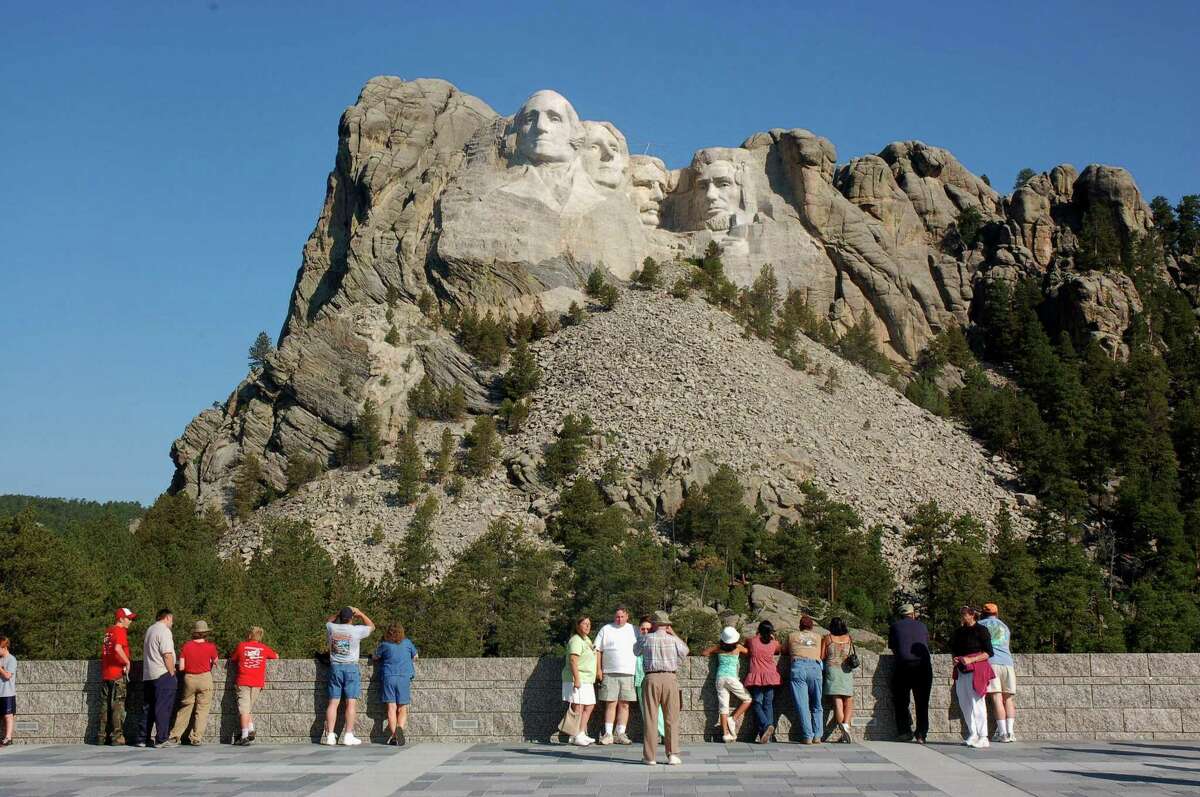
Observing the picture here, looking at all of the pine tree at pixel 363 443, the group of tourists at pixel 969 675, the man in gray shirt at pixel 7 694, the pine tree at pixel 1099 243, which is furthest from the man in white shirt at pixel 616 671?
the pine tree at pixel 1099 243

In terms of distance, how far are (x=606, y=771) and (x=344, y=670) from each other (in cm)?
431

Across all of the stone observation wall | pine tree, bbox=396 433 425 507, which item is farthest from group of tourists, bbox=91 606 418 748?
pine tree, bbox=396 433 425 507

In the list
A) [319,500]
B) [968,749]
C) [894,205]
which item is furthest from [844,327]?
[968,749]

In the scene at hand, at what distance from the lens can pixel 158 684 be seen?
17516mm

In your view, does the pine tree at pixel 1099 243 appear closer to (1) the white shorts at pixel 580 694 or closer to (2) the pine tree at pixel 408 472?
(2) the pine tree at pixel 408 472

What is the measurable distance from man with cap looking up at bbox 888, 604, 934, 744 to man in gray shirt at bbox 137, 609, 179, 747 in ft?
29.4

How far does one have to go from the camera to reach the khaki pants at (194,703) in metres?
17.8

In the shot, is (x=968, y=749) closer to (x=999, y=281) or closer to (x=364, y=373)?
(x=364, y=373)

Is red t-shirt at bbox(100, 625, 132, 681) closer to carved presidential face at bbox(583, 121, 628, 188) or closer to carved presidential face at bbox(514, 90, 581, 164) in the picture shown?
carved presidential face at bbox(514, 90, 581, 164)

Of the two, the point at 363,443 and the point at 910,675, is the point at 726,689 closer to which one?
the point at 910,675

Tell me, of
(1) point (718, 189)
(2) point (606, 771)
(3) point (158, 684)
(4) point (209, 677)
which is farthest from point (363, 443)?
(2) point (606, 771)

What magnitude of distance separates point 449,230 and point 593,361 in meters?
12.1

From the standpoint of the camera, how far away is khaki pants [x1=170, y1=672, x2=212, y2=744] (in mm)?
17797

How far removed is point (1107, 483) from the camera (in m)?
75.1
